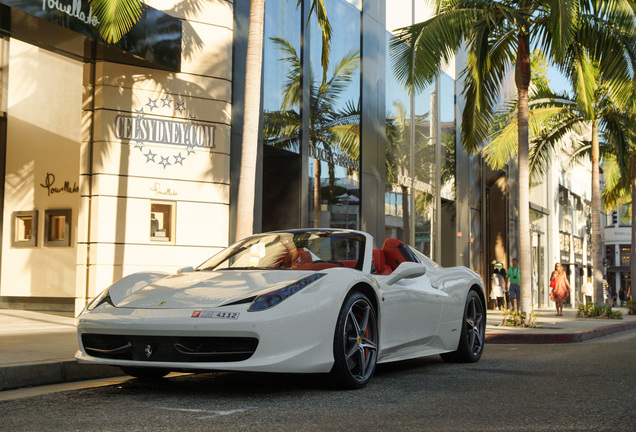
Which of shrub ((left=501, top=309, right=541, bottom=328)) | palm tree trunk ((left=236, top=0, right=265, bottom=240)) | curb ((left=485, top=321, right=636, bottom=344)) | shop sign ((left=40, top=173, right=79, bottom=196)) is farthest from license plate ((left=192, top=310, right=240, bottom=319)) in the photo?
shop sign ((left=40, top=173, right=79, bottom=196))

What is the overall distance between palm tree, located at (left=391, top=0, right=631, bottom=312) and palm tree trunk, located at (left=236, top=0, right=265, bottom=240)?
11.9ft

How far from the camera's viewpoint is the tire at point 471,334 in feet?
24.8

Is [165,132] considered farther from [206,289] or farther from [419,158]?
[419,158]

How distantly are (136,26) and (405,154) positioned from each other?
10269 millimetres

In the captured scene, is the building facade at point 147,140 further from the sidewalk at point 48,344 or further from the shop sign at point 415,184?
the shop sign at point 415,184

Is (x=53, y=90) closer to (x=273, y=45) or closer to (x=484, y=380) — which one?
(x=273, y=45)

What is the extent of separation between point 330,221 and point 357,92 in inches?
131

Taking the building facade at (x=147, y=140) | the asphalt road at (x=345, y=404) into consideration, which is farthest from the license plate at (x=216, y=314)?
the building facade at (x=147, y=140)

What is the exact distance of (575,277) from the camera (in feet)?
163

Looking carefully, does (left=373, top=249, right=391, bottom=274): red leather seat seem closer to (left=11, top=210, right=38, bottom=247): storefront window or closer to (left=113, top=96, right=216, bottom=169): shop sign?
(left=113, top=96, right=216, bottom=169): shop sign

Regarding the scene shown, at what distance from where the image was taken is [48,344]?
7730mm

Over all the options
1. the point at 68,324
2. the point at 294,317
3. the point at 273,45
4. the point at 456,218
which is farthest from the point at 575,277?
the point at 294,317

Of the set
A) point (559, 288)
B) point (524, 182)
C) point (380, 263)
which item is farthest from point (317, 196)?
point (559, 288)

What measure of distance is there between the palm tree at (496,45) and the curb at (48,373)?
8.27 meters
